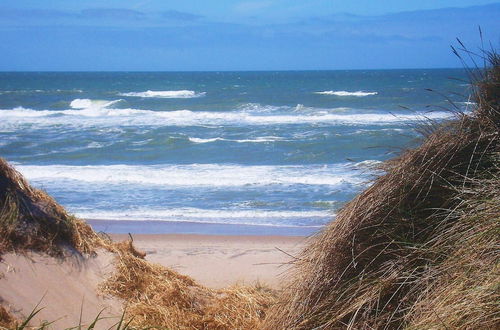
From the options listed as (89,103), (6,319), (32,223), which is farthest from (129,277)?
(89,103)

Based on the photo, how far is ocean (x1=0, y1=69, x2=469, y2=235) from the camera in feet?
35.2

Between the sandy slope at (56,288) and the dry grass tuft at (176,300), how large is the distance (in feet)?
0.47

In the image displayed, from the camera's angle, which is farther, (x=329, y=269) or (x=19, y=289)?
(x=19, y=289)

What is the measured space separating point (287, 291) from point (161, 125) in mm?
23734

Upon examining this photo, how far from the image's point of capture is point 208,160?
1792 cm

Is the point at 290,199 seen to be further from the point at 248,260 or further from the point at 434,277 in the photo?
the point at 434,277

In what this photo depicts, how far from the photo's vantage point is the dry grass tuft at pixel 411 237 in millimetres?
3553

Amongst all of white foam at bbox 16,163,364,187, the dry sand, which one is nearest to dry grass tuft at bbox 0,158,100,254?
the dry sand

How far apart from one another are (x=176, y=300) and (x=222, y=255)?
325cm

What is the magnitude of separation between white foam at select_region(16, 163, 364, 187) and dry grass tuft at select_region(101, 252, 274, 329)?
7901mm

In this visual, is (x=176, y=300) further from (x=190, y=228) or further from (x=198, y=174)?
(x=198, y=174)

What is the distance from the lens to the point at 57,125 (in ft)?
92.7

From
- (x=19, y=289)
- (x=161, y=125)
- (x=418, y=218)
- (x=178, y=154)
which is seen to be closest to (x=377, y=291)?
(x=418, y=218)

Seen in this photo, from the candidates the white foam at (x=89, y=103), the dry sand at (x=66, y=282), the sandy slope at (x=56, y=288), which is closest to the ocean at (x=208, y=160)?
the dry sand at (x=66, y=282)
